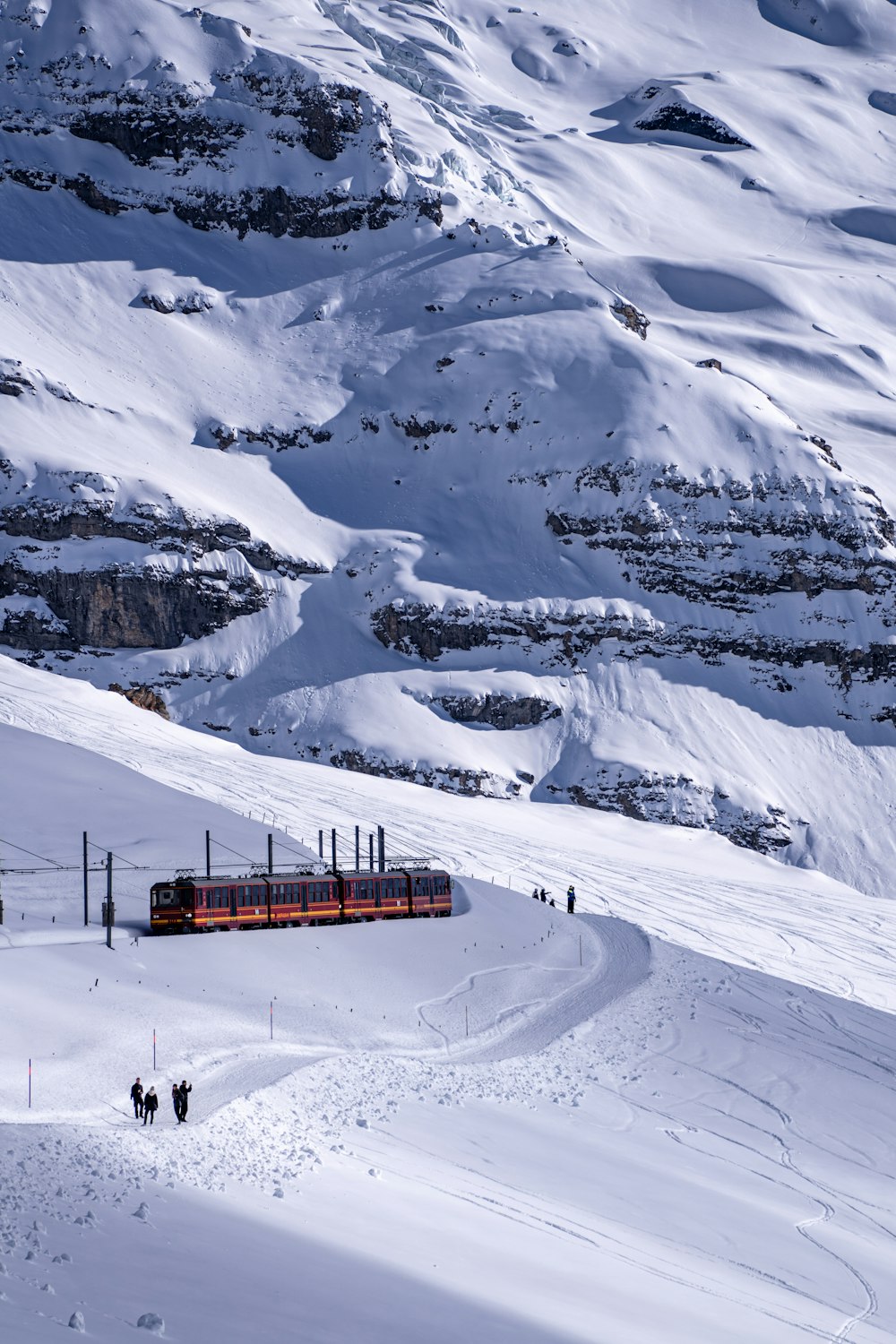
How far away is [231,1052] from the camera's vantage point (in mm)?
43375

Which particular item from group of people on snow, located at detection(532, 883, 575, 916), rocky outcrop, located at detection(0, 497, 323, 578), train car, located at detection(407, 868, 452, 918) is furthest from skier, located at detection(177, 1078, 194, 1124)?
rocky outcrop, located at detection(0, 497, 323, 578)

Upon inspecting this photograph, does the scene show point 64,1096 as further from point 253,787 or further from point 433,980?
point 253,787

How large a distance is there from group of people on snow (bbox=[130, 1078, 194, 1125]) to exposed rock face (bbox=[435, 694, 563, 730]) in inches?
4812

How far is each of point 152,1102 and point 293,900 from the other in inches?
1036

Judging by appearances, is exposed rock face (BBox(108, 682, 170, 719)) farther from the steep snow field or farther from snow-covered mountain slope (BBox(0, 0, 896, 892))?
the steep snow field

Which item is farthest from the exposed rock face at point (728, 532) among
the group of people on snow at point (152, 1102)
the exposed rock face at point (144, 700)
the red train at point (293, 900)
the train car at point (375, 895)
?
the group of people on snow at point (152, 1102)

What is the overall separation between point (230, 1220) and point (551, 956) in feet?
119

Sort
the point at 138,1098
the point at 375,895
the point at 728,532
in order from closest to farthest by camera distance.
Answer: the point at 138,1098 → the point at 375,895 → the point at 728,532

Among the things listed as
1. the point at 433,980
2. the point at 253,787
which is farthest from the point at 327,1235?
the point at 253,787

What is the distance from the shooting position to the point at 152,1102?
3434cm

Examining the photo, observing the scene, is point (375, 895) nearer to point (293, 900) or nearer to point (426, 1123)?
point (293, 900)

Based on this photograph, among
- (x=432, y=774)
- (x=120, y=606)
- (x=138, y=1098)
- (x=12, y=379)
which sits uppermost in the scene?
(x=138, y=1098)

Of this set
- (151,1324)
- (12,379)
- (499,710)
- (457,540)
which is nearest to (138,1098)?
(151,1324)

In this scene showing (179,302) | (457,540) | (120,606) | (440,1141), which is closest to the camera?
(440,1141)
